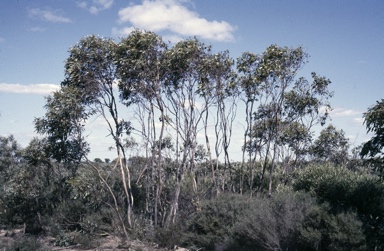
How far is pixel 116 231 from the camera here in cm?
1811

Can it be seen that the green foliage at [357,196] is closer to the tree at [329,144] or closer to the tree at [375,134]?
the tree at [375,134]

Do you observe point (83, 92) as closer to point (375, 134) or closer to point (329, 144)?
point (375, 134)

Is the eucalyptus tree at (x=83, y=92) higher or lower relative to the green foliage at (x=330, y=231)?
higher

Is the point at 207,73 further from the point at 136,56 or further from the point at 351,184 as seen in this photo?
the point at 351,184

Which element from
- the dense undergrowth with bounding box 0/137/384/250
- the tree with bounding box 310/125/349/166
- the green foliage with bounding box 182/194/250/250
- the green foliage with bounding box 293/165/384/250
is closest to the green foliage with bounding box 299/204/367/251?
the dense undergrowth with bounding box 0/137/384/250

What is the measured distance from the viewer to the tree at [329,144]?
34.0 metres

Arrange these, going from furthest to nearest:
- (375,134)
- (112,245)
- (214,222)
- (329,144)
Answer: (329,144)
(112,245)
(214,222)
(375,134)

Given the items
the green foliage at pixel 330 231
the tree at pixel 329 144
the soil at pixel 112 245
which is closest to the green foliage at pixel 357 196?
the green foliage at pixel 330 231

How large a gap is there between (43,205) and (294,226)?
50.1ft

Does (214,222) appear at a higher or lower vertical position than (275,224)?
lower

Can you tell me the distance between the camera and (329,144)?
1353 inches

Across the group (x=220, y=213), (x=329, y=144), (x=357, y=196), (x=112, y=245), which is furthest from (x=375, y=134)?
(x=329, y=144)

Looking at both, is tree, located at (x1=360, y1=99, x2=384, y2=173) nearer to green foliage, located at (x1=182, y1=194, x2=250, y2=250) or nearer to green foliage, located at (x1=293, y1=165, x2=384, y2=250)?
green foliage, located at (x1=293, y1=165, x2=384, y2=250)

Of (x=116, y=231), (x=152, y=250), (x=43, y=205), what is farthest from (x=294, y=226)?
(x=43, y=205)
